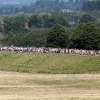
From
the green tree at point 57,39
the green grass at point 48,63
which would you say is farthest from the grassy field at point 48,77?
the green tree at point 57,39

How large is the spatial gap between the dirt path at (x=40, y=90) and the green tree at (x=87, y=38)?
14719 mm

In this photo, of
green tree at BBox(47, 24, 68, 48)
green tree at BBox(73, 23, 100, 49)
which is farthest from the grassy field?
green tree at BBox(47, 24, 68, 48)

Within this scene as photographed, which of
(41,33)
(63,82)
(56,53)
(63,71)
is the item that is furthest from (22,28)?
(63,82)

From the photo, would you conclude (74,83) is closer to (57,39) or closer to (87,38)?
(87,38)

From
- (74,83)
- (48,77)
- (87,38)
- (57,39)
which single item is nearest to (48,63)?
(87,38)

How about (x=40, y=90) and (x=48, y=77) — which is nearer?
(x=40, y=90)

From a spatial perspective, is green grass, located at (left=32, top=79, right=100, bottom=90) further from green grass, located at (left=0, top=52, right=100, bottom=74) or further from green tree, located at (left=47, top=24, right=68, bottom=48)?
green tree, located at (left=47, top=24, right=68, bottom=48)

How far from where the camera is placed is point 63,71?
1778 inches

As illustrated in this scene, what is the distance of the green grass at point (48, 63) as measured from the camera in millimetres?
46075

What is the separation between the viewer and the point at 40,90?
3459 cm

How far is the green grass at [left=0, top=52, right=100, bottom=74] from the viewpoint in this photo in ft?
→ 151

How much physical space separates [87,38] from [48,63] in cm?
883

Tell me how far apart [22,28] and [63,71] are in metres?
69.5

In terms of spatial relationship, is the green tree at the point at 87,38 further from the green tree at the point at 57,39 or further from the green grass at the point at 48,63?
the green grass at the point at 48,63
